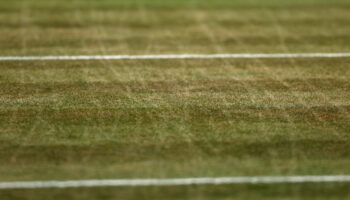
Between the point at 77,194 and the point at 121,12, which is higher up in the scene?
the point at 121,12

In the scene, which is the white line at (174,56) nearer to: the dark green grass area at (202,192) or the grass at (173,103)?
the grass at (173,103)

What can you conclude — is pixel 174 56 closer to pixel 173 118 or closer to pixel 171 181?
pixel 173 118

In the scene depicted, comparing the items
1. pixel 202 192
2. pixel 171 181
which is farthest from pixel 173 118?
pixel 202 192

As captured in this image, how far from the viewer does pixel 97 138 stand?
548 centimetres

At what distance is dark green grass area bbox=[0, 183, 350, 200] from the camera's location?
4574 mm

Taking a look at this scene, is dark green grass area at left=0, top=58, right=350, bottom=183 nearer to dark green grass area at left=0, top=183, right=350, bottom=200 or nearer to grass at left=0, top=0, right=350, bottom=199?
grass at left=0, top=0, right=350, bottom=199

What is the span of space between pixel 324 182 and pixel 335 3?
6471mm

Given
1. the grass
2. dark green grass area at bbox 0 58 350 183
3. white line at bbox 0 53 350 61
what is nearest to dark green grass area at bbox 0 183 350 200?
the grass

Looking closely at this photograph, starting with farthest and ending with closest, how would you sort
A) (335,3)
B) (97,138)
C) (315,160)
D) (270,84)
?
(335,3) < (270,84) < (97,138) < (315,160)

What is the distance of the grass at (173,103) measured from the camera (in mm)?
4965

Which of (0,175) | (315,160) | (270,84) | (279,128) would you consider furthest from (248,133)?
(0,175)

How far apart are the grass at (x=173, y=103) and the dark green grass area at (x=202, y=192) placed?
0.01 metres

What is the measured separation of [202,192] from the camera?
464 cm

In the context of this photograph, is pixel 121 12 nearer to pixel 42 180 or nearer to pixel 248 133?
pixel 248 133
